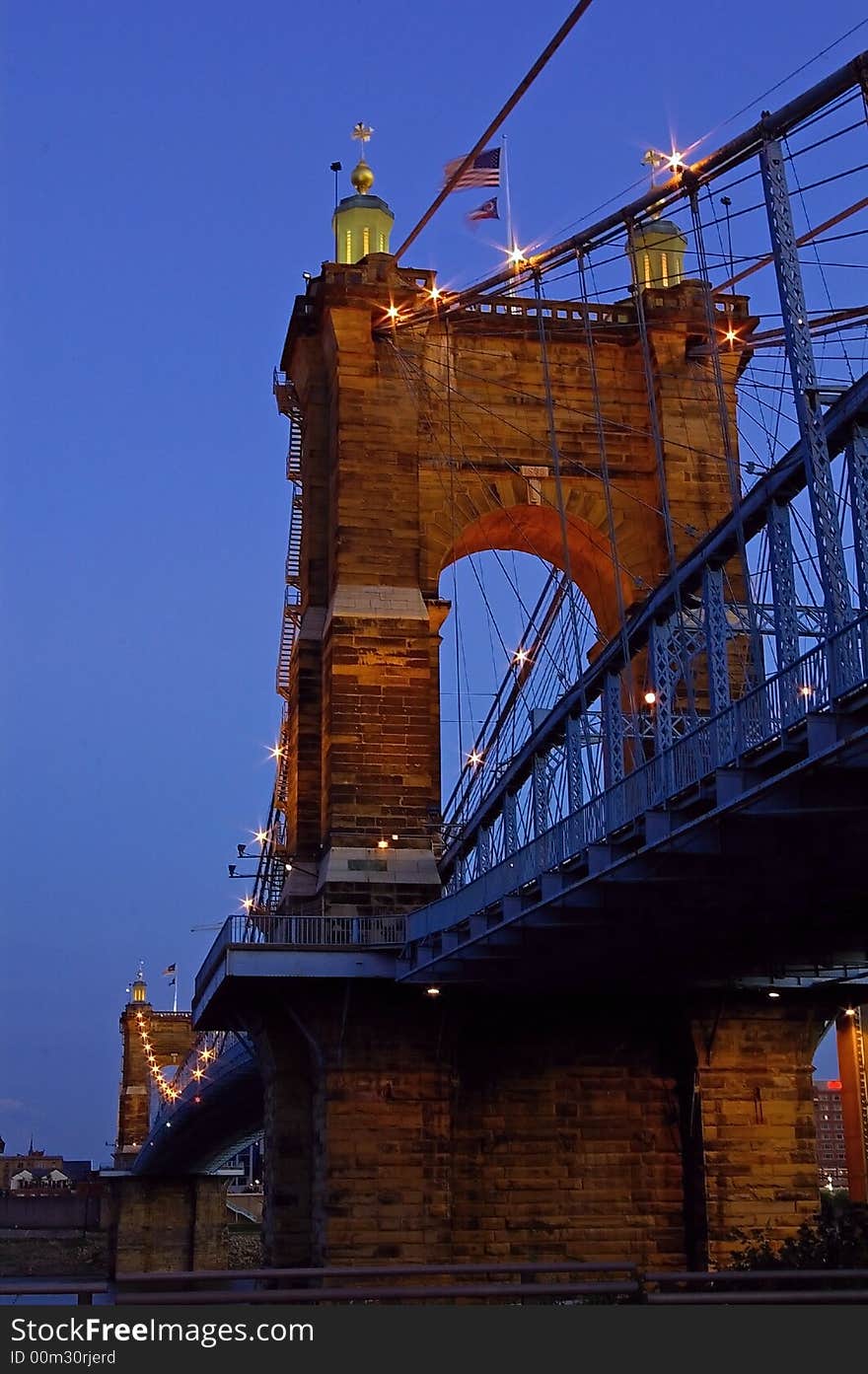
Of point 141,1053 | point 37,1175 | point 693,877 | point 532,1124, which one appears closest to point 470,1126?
point 532,1124

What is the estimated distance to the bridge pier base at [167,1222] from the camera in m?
83.3

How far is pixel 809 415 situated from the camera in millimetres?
18484

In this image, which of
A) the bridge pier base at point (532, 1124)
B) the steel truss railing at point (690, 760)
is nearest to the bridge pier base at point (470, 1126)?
the bridge pier base at point (532, 1124)

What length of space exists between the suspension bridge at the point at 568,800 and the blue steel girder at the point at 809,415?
5 centimetres

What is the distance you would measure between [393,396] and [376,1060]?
53.9ft

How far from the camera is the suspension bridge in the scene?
20578 millimetres

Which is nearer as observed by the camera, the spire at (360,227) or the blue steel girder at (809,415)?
the blue steel girder at (809,415)

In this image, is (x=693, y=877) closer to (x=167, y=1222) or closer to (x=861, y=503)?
(x=861, y=503)

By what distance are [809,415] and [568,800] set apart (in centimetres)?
907

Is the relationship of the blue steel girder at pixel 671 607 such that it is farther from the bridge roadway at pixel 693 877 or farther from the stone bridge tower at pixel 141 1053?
the stone bridge tower at pixel 141 1053

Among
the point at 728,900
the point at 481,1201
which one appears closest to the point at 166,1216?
the point at 481,1201

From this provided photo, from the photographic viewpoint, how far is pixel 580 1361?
10375 mm

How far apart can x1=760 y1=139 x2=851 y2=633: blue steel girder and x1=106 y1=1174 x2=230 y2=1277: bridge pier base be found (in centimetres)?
7248

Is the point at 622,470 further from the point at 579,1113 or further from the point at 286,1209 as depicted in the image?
the point at 286,1209
